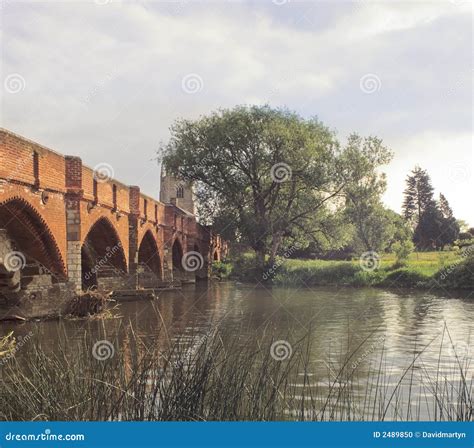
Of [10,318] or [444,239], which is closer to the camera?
[10,318]

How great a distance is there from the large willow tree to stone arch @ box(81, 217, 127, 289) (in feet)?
50.1

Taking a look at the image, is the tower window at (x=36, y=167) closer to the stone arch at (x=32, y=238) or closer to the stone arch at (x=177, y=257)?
the stone arch at (x=32, y=238)

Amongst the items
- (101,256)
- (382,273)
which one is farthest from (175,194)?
(101,256)

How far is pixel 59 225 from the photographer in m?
17.8

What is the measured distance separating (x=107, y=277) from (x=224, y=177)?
672 inches

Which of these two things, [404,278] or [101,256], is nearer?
[101,256]

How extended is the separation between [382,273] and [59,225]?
22616 millimetres

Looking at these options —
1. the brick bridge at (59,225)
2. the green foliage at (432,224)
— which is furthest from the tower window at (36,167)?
the green foliage at (432,224)

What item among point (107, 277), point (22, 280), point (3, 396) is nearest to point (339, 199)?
point (107, 277)

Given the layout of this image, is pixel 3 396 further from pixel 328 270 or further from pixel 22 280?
pixel 328 270

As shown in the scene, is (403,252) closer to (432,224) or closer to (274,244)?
(274,244)

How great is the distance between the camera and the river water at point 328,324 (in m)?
10.7

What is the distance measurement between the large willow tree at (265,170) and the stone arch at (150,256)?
9.40m

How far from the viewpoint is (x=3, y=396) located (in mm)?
5715
